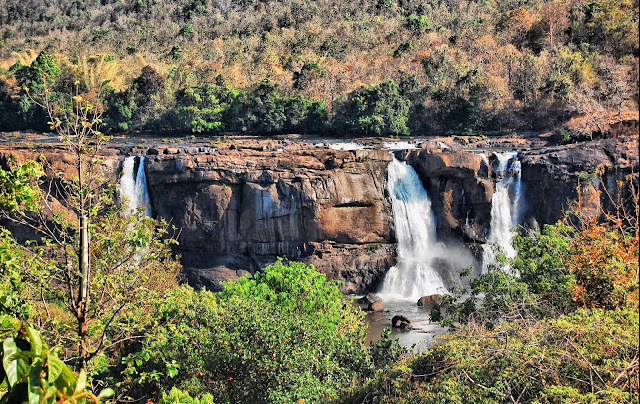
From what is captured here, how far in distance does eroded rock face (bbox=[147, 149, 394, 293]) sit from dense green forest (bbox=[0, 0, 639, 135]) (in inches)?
543

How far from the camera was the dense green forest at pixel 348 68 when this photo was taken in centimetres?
4231

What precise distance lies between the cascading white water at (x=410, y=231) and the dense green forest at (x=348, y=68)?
11.0m

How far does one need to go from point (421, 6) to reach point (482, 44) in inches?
488

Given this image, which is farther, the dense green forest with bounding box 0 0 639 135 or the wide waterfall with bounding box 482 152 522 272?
the dense green forest with bounding box 0 0 639 135

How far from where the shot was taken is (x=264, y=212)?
1108 inches

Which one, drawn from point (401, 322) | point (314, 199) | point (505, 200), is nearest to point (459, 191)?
point (505, 200)

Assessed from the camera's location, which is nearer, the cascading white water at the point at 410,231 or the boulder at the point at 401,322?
the boulder at the point at 401,322

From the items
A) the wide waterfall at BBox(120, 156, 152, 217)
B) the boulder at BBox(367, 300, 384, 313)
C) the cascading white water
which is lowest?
the boulder at BBox(367, 300, 384, 313)

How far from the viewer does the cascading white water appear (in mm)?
28062

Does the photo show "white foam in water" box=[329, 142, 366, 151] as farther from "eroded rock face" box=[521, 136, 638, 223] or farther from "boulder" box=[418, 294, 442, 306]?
"boulder" box=[418, 294, 442, 306]

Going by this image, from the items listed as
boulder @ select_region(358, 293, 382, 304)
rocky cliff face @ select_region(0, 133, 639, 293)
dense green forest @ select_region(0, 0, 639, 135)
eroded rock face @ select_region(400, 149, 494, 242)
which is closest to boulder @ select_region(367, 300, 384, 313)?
boulder @ select_region(358, 293, 382, 304)

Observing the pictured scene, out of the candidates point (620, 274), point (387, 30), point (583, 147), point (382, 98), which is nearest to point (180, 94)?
point (382, 98)

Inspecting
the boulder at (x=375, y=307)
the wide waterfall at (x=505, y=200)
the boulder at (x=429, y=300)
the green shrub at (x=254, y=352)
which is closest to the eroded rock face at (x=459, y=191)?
the wide waterfall at (x=505, y=200)

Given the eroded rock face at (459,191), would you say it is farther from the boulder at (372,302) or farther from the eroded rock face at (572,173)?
the boulder at (372,302)
